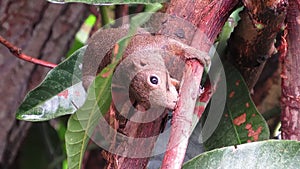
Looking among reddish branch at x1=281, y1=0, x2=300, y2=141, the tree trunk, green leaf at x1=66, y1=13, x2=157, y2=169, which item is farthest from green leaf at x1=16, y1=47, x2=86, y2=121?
the tree trunk

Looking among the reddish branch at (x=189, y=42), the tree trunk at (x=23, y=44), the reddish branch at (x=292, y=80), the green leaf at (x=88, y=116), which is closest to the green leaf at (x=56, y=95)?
the green leaf at (x=88, y=116)

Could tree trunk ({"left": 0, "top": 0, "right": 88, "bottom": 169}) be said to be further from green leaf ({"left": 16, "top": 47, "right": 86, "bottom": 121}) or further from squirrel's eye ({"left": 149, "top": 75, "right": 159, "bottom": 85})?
squirrel's eye ({"left": 149, "top": 75, "right": 159, "bottom": 85})

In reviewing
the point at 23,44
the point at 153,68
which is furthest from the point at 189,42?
the point at 23,44

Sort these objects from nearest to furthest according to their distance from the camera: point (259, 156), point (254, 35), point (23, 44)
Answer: point (259, 156) < point (254, 35) < point (23, 44)

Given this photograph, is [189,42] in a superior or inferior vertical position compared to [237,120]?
superior

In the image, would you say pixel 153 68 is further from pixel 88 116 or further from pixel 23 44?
pixel 23 44

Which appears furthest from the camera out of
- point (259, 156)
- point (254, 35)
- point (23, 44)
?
point (23, 44)
